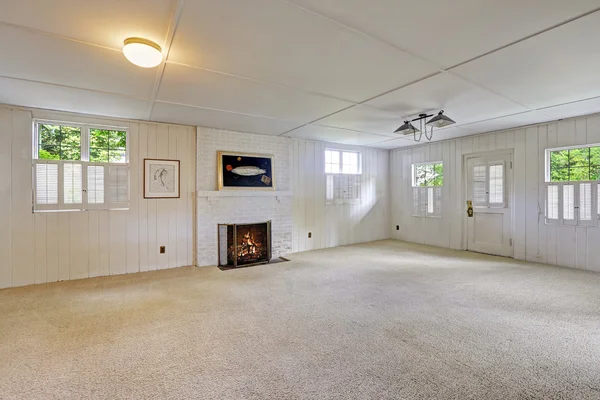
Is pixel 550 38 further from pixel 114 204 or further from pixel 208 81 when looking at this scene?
pixel 114 204

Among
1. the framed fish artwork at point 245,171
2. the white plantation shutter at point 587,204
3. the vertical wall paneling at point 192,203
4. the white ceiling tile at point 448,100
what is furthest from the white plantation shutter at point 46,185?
the white plantation shutter at point 587,204

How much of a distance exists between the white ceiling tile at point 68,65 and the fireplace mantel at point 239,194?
1.95 m

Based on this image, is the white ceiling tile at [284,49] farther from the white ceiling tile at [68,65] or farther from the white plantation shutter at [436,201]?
the white plantation shutter at [436,201]

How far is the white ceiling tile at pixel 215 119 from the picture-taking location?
13.2 ft

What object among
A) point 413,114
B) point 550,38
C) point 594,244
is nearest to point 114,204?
point 413,114

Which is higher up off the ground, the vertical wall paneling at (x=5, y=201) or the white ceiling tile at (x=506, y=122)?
the white ceiling tile at (x=506, y=122)

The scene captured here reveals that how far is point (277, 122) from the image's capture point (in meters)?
4.70

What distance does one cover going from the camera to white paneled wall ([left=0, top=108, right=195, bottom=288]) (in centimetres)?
376

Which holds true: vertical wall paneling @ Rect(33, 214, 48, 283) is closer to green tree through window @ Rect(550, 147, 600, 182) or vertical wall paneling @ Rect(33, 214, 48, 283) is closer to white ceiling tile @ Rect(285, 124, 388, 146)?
white ceiling tile @ Rect(285, 124, 388, 146)

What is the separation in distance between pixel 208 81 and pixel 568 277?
17.5ft

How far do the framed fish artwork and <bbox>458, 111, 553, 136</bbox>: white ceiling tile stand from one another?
355 cm

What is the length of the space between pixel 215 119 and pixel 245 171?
114 centimetres

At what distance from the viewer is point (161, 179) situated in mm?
4656

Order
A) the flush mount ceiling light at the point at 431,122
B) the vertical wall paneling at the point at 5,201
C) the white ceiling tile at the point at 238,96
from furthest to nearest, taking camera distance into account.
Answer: the flush mount ceiling light at the point at 431,122 < the vertical wall paneling at the point at 5,201 < the white ceiling tile at the point at 238,96
